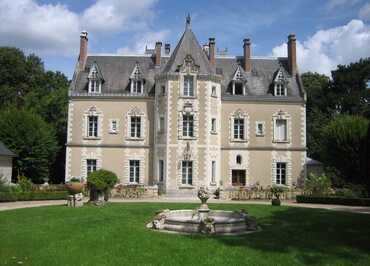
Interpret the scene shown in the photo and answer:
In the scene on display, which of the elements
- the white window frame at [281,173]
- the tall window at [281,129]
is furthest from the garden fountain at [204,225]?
the tall window at [281,129]

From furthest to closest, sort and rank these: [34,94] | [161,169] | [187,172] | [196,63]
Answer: [34,94], [196,63], [161,169], [187,172]

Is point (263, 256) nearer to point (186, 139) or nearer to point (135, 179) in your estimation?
point (186, 139)

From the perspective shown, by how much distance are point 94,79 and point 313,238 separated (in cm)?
2349

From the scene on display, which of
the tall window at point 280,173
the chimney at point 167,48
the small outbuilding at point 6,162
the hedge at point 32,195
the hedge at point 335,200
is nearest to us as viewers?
the hedge at point 335,200

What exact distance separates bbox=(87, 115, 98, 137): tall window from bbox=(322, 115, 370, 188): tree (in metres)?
17.5

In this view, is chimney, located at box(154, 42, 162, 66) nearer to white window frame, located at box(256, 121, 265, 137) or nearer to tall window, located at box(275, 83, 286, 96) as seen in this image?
white window frame, located at box(256, 121, 265, 137)

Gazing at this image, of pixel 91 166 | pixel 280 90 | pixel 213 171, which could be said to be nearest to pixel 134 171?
pixel 91 166

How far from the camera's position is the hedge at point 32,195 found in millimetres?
22938

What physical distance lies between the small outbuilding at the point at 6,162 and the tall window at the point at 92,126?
562 centimetres

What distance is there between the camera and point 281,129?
103ft

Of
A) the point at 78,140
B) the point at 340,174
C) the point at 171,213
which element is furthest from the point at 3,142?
the point at 340,174

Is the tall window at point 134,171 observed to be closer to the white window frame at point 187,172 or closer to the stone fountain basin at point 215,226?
the white window frame at point 187,172

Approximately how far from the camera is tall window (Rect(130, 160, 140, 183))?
3062cm

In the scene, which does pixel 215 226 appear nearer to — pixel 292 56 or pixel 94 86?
pixel 94 86
